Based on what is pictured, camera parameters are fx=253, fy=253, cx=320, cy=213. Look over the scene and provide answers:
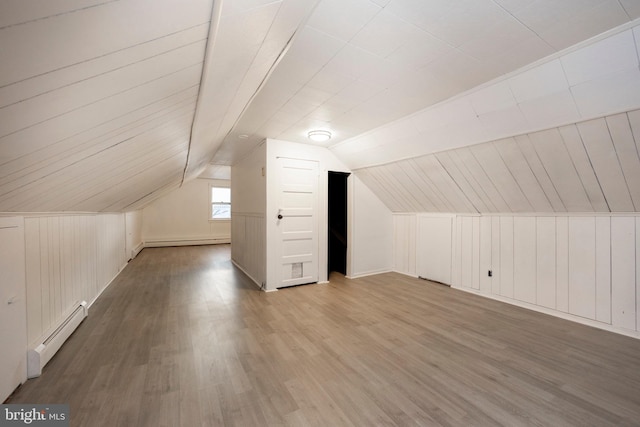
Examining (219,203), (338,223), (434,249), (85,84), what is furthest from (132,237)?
(434,249)

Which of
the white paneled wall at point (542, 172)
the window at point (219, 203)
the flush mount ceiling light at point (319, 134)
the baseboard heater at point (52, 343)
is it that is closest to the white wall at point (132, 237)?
the window at point (219, 203)

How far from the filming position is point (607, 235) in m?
2.52

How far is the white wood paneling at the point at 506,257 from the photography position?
3.25 metres

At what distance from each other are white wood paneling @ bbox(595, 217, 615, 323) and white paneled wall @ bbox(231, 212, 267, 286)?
151 inches

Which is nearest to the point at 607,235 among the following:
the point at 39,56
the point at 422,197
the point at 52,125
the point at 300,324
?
the point at 422,197

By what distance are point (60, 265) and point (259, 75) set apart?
257 centimetres

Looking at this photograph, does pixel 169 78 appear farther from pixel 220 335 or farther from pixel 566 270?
pixel 566 270

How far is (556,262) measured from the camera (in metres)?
2.86

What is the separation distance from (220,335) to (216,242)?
22.9ft

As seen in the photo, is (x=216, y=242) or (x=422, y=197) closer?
(x=422, y=197)

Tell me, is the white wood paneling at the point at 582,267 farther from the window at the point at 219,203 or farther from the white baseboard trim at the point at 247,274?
the window at the point at 219,203

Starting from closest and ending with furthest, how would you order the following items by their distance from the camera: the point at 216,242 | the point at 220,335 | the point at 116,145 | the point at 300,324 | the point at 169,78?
1. the point at 169,78
2. the point at 116,145
3. the point at 220,335
4. the point at 300,324
5. the point at 216,242

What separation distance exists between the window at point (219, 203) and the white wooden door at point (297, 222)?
5965mm

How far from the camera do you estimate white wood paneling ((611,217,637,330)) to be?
2.38m
